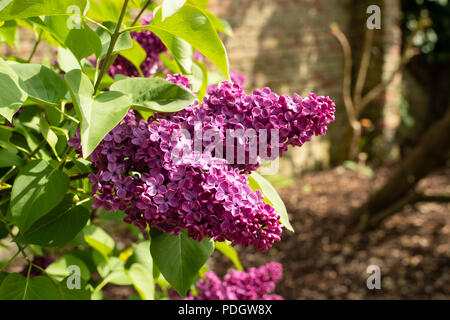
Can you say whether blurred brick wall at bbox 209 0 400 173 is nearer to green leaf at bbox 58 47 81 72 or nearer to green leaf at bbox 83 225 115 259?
green leaf at bbox 83 225 115 259

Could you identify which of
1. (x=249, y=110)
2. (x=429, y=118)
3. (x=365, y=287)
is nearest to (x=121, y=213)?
(x=249, y=110)

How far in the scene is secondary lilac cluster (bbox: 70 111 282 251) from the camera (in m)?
0.56

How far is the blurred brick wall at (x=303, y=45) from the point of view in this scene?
434 centimetres

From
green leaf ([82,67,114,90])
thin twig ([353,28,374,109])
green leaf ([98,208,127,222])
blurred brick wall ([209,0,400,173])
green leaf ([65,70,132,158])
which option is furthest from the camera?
thin twig ([353,28,374,109])

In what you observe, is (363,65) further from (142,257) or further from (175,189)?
(175,189)

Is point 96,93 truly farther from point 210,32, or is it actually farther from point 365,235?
point 365,235

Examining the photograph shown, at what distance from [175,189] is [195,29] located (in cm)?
19

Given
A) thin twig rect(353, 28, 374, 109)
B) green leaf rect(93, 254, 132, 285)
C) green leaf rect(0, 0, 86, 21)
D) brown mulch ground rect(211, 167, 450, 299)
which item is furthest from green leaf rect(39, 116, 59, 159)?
thin twig rect(353, 28, 374, 109)

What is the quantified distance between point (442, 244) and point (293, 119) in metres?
2.96

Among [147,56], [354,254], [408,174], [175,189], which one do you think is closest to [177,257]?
[175,189]

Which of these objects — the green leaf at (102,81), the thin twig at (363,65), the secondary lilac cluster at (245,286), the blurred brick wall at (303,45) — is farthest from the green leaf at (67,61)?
the thin twig at (363,65)

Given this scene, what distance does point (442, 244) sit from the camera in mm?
3205

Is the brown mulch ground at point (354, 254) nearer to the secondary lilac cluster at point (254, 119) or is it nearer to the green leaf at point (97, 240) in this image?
the green leaf at point (97, 240)

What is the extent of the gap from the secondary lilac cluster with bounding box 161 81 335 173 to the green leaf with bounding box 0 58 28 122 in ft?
0.59
